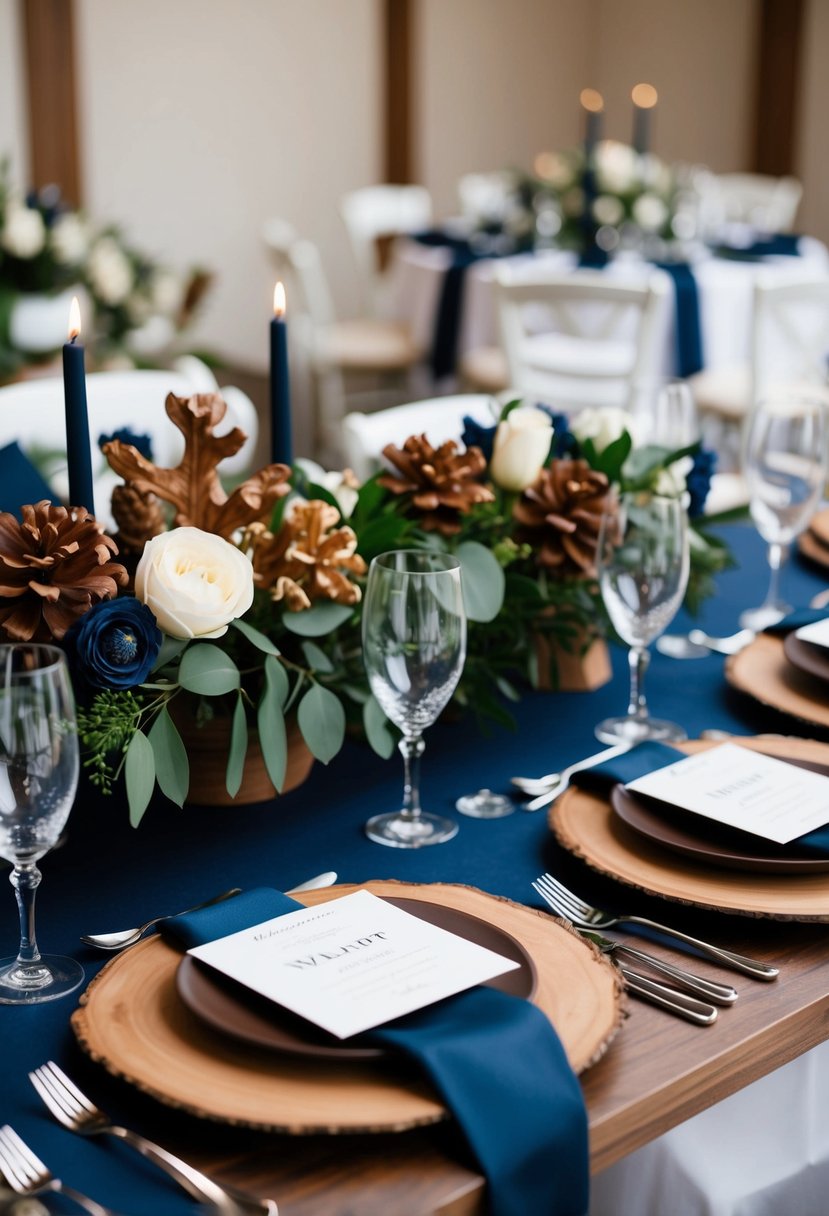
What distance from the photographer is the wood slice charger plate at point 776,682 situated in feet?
4.30

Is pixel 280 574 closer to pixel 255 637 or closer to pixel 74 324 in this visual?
pixel 255 637

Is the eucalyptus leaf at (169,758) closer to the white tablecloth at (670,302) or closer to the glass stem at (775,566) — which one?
the glass stem at (775,566)

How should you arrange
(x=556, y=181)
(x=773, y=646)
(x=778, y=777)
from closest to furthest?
(x=778, y=777), (x=773, y=646), (x=556, y=181)

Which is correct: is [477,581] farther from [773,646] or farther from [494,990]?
[494,990]

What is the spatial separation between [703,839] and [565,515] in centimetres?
41

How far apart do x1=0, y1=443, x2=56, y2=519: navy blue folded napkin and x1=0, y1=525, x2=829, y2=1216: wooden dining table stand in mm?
264

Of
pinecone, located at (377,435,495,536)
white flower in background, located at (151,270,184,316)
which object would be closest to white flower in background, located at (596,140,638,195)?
white flower in background, located at (151,270,184,316)

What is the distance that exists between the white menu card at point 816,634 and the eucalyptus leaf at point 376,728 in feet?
1.61

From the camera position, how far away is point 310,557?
1107 mm

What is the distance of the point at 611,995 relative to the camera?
31.6 inches

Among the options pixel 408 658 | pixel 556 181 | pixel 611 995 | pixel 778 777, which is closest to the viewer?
pixel 611 995

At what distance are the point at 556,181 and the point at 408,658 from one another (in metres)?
4.07

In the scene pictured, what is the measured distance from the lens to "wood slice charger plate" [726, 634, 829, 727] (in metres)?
1.31

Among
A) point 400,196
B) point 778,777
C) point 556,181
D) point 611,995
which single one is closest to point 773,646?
point 778,777
